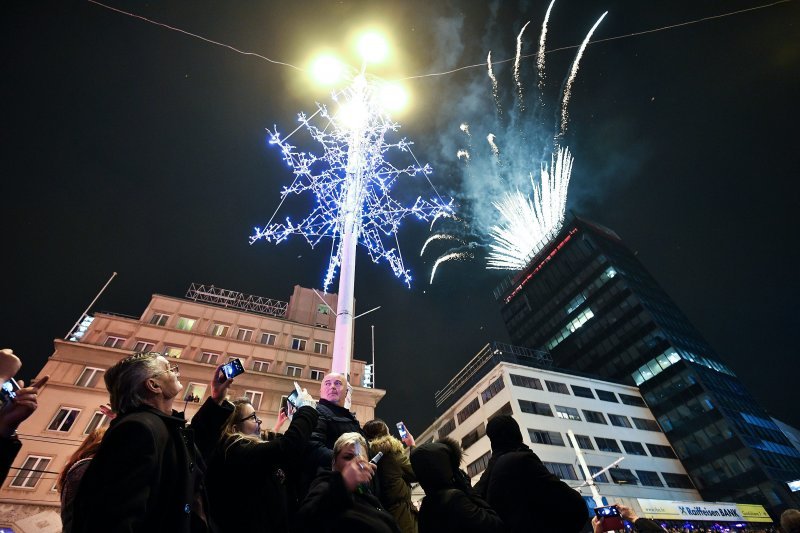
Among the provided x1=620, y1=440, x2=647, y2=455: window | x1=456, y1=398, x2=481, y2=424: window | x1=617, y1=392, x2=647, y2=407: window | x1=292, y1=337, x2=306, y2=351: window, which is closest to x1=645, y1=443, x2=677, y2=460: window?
x1=620, y1=440, x2=647, y2=455: window

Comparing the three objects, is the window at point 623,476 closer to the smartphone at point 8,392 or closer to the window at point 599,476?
the window at point 599,476

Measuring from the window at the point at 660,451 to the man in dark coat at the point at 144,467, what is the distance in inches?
2341

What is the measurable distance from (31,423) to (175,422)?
98.9ft

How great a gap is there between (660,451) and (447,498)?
59.7 meters

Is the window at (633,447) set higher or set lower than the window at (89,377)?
lower

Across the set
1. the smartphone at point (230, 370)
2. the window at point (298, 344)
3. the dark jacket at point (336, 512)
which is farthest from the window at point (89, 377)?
the dark jacket at point (336, 512)

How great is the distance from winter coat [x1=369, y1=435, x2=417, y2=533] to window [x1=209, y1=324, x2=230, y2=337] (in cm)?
3131

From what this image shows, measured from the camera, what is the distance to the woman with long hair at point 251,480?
2.98 m

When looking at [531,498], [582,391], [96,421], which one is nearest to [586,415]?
[582,391]

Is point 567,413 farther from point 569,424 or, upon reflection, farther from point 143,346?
point 143,346

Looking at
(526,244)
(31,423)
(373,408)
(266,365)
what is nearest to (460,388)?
(526,244)

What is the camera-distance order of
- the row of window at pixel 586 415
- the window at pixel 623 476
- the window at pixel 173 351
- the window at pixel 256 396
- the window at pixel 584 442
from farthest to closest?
the row of window at pixel 586 415 < the window at pixel 584 442 < the window at pixel 623 476 < the window at pixel 173 351 < the window at pixel 256 396

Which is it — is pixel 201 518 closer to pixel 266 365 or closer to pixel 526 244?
pixel 266 365

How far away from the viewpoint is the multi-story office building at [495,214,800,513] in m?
44.3
